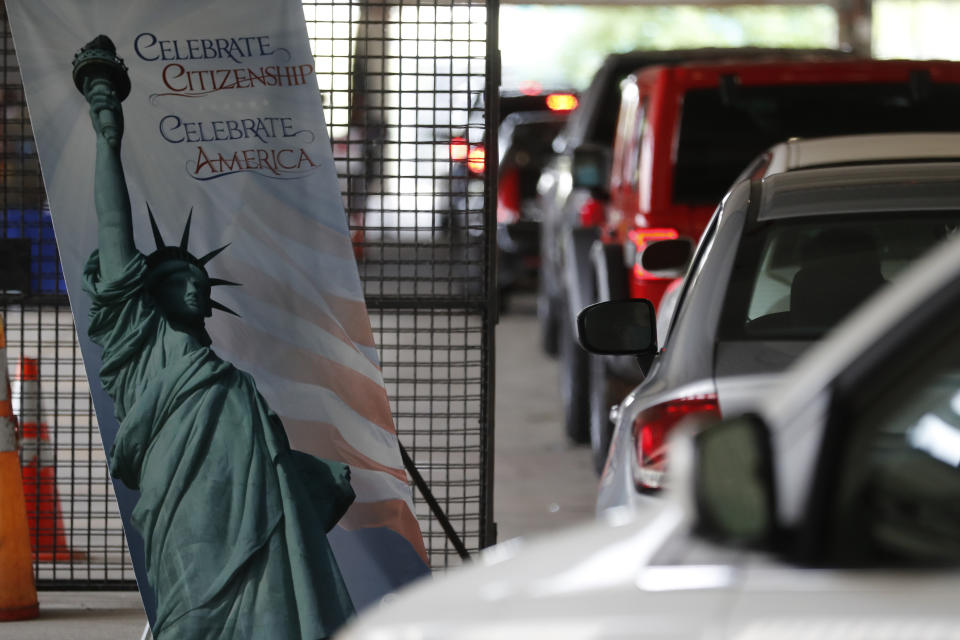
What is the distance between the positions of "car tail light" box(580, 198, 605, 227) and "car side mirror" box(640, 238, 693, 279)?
2.33 meters

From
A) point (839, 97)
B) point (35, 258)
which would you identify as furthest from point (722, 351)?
point (839, 97)

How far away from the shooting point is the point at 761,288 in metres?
4.08

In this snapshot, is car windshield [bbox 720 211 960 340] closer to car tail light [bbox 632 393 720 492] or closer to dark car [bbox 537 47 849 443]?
car tail light [bbox 632 393 720 492]

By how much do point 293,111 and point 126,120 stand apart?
469 millimetres

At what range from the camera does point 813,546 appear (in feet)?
5.60

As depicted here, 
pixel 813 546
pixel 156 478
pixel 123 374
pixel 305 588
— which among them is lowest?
pixel 305 588

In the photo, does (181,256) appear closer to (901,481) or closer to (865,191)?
(865,191)

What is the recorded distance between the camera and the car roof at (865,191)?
378cm

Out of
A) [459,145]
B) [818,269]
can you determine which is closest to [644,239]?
[459,145]

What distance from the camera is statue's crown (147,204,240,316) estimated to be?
4.29 meters

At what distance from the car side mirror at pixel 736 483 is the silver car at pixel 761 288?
4.42ft

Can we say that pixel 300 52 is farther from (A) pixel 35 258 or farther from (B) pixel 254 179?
(A) pixel 35 258

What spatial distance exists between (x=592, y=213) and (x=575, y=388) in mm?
1043

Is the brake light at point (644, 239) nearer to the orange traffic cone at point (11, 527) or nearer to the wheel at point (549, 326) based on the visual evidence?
the orange traffic cone at point (11, 527)
